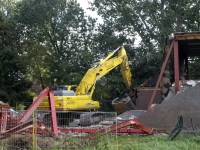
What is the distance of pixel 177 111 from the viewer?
1477 cm

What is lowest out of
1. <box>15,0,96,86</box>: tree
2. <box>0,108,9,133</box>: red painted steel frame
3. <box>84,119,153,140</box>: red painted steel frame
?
<box>84,119,153,140</box>: red painted steel frame

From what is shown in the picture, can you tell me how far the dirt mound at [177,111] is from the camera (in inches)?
578

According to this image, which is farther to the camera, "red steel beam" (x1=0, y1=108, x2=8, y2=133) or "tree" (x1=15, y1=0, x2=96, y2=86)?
"tree" (x1=15, y1=0, x2=96, y2=86)

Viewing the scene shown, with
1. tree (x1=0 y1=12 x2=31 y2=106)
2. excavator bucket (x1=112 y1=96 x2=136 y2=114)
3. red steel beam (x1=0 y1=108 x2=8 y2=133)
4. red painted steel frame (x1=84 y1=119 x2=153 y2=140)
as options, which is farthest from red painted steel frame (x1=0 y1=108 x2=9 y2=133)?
tree (x1=0 y1=12 x2=31 y2=106)

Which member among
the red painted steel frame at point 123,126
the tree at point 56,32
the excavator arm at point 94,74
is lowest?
the red painted steel frame at point 123,126

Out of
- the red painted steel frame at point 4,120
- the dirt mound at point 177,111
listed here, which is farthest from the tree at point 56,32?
the red painted steel frame at point 4,120

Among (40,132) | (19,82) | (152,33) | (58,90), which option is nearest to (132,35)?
(152,33)

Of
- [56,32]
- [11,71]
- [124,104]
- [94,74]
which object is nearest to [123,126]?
[124,104]

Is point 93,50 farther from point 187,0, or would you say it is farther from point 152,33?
point 187,0

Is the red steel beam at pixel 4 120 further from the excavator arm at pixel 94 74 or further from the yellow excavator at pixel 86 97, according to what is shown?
the excavator arm at pixel 94 74

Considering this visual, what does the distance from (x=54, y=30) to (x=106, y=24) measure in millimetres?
5251

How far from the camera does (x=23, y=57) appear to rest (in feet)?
107

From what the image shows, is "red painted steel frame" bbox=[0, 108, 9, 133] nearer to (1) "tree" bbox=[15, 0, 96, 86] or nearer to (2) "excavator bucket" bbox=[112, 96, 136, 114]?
(2) "excavator bucket" bbox=[112, 96, 136, 114]

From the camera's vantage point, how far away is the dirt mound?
48.2ft
